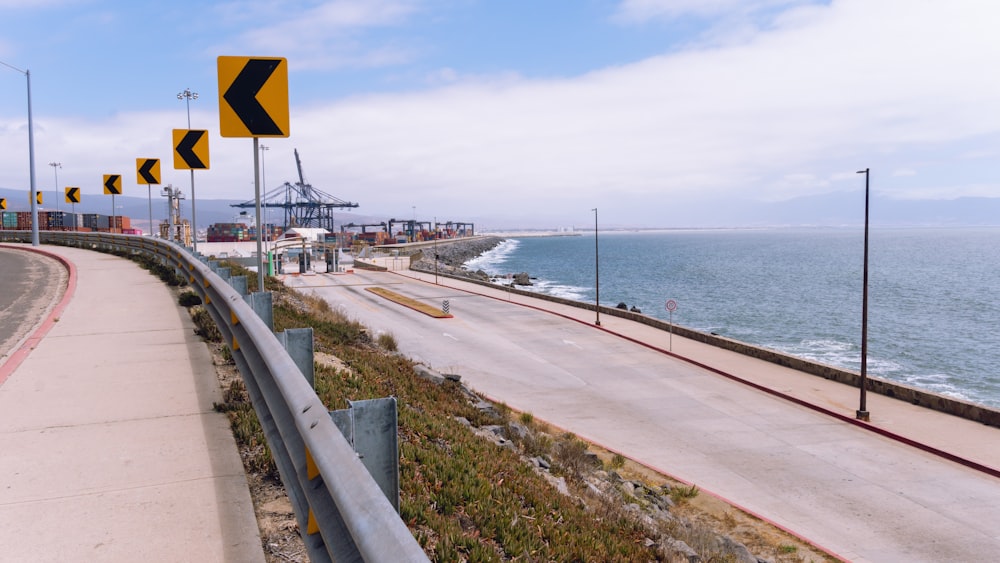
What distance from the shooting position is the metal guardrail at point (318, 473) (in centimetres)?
234

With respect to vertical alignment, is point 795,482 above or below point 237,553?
below

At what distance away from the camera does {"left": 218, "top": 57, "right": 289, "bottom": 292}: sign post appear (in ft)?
24.0

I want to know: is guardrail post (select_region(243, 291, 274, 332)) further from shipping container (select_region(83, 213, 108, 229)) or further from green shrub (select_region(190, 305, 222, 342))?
shipping container (select_region(83, 213, 108, 229))

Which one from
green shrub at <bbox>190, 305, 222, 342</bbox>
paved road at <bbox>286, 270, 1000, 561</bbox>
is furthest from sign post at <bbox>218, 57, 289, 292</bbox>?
paved road at <bbox>286, 270, 1000, 561</bbox>

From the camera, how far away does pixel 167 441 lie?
578cm

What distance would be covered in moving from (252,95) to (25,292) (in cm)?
1249

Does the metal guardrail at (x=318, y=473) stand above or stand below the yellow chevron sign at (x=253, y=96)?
below

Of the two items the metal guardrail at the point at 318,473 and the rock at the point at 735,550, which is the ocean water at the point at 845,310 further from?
the metal guardrail at the point at 318,473

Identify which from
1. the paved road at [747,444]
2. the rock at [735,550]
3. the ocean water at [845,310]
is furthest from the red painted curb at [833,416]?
the ocean water at [845,310]

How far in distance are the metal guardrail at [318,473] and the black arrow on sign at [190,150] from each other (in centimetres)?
874

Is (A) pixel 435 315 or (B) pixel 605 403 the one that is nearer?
(B) pixel 605 403

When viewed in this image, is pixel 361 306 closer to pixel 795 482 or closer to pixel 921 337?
pixel 795 482

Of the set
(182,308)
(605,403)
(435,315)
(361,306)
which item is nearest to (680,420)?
(605,403)

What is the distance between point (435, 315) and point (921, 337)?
40.3 metres
